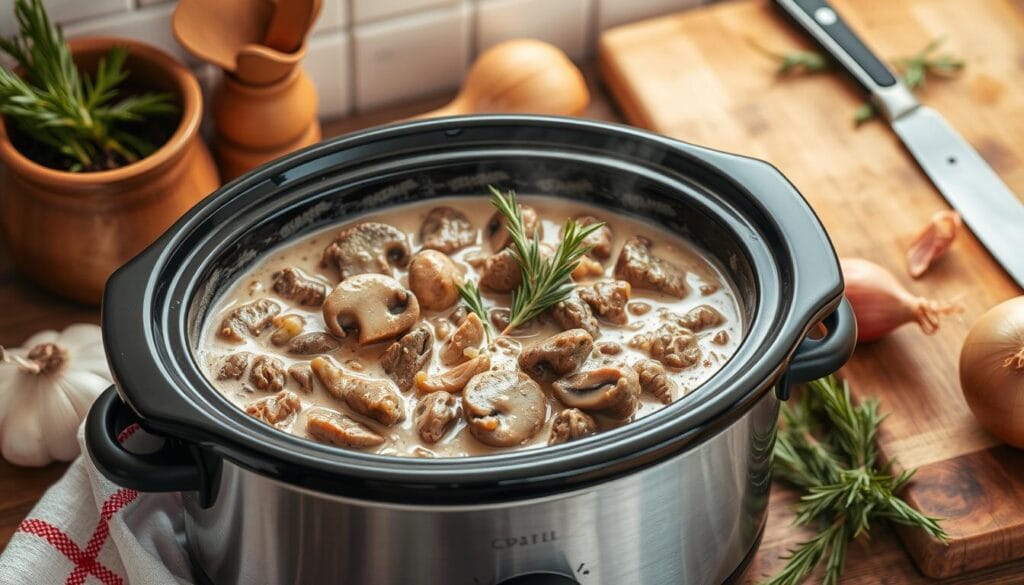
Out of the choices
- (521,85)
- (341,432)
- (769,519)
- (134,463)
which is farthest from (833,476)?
(134,463)

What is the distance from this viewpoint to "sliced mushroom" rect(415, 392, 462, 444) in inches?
57.8

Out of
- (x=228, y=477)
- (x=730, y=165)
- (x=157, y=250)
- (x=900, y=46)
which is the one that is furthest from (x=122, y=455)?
(x=900, y=46)

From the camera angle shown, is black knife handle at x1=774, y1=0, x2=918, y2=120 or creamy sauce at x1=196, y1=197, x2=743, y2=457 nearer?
creamy sauce at x1=196, y1=197, x2=743, y2=457

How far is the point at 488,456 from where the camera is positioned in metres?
1.31

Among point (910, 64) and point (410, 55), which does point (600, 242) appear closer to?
point (410, 55)

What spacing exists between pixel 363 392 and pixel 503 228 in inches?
14.0

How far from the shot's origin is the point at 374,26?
2.32m

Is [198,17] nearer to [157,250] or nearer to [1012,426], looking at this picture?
[157,250]

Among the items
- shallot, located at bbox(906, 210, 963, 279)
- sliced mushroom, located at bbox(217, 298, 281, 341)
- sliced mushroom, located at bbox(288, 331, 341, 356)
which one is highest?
sliced mushroom, located at bbox(288, 331, 341, 356)

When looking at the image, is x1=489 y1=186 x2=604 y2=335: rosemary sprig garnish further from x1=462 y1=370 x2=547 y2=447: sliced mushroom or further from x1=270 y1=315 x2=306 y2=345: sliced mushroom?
x1=270 y1=315 x2=306 y2=345: sliced mushroom

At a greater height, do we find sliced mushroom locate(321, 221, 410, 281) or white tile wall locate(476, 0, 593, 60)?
sliced mushroom locate(321, 221, 410, 281)

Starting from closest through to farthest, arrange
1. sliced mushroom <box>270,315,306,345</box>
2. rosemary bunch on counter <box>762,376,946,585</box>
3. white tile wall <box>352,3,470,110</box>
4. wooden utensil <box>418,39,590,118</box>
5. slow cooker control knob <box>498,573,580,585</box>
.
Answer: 1. slow cooker control knob <box>498,573,580,585</box>
2. sliced mushroom <box>270,315,306,345</box>
3. rosemary bunch on counter <box>762,376,946,585</box>
4. wooden utensil <box>418,39,590,118</box>
5. white tile wall <box>352,3,470,110</box>

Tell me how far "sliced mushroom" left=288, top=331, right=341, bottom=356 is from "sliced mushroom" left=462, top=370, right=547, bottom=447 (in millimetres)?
207

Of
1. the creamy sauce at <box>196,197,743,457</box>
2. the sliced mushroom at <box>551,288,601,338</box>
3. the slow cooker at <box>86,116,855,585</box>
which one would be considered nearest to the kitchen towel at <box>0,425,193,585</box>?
the slow cooker at <box>86,116,855,585</box>
